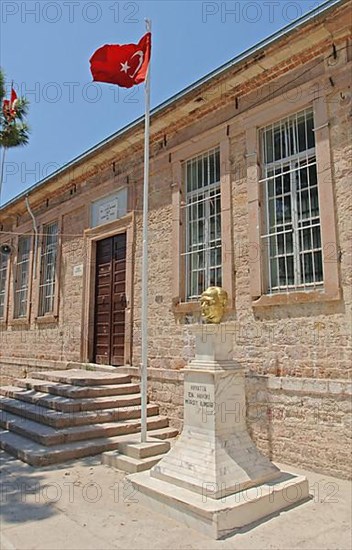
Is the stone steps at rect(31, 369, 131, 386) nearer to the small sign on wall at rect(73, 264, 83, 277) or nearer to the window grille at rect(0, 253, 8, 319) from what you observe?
the small sign on wall at rect(73, 264, 83, 277)

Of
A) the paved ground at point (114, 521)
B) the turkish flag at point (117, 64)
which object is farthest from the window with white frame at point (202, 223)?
the paved ground at point (114, 521)

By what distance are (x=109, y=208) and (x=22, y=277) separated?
4.71m

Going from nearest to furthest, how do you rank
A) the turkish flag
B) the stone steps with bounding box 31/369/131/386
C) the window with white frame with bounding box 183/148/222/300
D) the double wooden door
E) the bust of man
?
1. the bust of man
2. the turkish flag
3. the window with white frame with bounding box 183/148/222/300
4. the stone steps with bounding box 31/369/131/386
5. the double wooden door

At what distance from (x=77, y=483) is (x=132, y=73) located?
5.45m

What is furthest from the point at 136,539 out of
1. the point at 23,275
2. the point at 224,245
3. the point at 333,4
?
the point at 23,275

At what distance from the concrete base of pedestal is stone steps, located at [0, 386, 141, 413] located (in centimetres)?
226

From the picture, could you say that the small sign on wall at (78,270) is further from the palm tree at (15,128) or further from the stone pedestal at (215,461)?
the stone pedestal at (215,461)

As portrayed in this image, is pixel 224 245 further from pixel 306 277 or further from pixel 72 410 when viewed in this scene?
pixel 72 410

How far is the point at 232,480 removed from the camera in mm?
3732

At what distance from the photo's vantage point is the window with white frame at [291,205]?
5.56 meters

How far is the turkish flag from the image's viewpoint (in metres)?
6.15

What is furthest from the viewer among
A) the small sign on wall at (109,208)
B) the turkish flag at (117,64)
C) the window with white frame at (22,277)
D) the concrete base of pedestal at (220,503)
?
the window with white frame at (22,277)

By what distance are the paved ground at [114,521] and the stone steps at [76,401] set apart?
157 cm

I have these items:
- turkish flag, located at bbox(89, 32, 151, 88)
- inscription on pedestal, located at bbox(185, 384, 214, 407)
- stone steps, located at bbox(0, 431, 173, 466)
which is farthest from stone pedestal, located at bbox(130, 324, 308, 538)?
turkish flag, located at bbox(89, 32, 151, 88)
